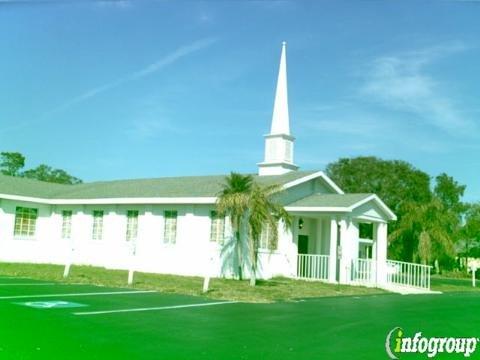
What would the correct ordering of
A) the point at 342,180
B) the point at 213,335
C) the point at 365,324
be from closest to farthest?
the point at 213,335 < the point at 365,324 < the point at 342,180

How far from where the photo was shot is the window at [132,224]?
2656cm

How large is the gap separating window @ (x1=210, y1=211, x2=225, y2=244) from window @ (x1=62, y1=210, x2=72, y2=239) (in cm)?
881

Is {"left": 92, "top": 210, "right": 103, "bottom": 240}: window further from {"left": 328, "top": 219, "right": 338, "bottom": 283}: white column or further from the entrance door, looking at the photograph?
{"left": 328, "top": 219, "right": 338, "bottom": 283}: white column

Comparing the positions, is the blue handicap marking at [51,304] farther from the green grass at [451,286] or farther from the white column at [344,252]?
the green grass at [451,286]

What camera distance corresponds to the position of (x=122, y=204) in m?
27.1

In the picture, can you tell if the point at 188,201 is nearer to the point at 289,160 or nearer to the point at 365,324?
the point at 289,160

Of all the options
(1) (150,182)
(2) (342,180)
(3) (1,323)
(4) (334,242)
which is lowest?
(3) (1,323)

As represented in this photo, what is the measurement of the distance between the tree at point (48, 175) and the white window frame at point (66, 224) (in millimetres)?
38650

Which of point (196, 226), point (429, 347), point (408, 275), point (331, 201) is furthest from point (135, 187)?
point (429, 347)

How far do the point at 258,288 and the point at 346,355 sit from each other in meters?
10.9

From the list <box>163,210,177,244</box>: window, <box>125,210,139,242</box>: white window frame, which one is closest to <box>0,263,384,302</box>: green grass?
<box>163,210,177,244</box>: window

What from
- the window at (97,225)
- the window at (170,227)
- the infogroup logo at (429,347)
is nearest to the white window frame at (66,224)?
the window at (97,225)

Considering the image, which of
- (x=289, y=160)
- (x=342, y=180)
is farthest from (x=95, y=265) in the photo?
(x=342, y=180)

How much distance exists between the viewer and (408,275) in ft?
86.0
